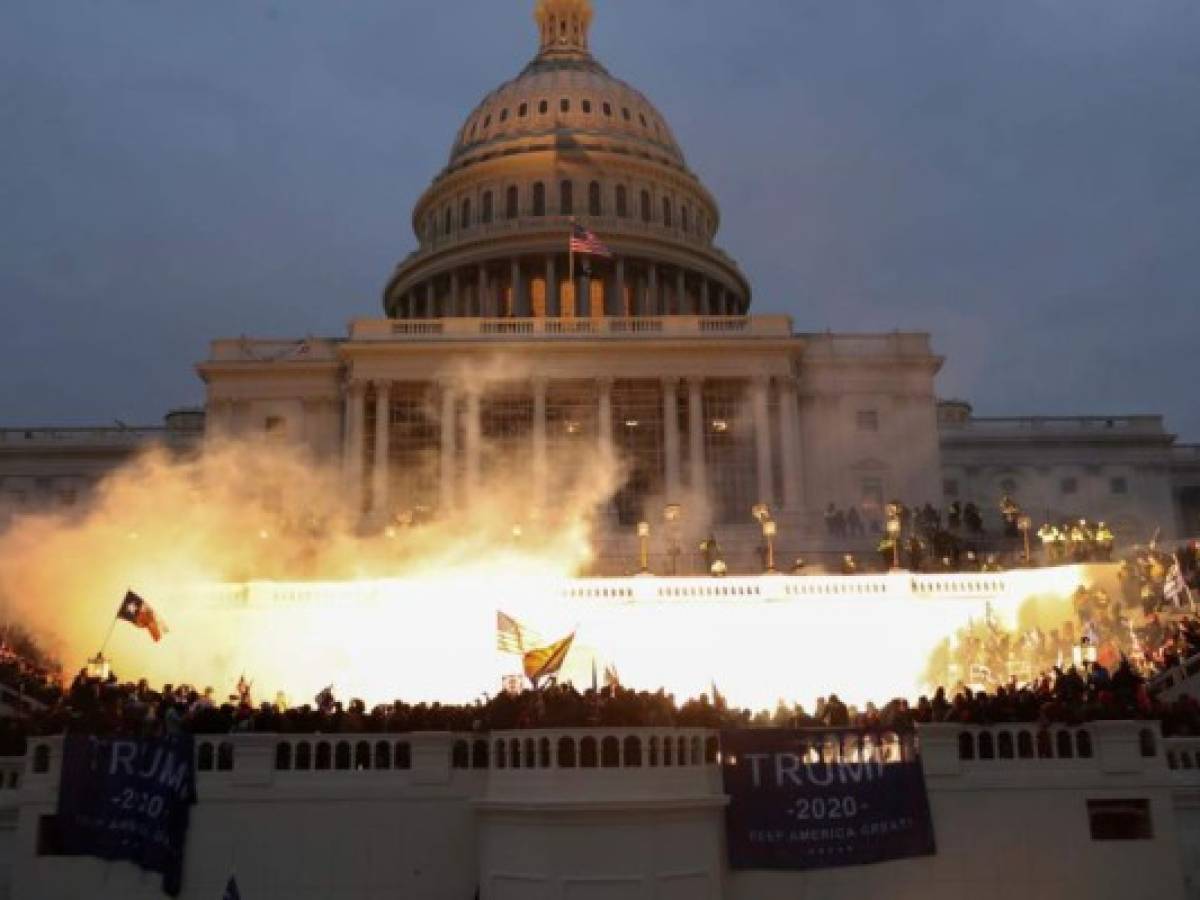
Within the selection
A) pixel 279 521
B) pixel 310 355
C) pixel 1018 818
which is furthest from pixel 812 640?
pixel 310 355

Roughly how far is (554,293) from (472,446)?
22.8 metres

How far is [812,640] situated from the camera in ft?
117

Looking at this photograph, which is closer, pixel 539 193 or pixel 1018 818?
pixel 1018 818

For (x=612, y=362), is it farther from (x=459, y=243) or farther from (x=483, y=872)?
(x=483, y=872)

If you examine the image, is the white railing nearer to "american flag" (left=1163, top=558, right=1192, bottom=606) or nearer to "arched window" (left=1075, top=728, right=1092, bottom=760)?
"american flag" (left=1163, top=558, right=1192, bottom=606)

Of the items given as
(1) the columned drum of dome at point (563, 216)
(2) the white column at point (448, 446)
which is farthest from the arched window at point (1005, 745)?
(1) the columned drum of dome at point (563, 216)

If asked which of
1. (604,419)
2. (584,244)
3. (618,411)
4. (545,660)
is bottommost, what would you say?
→ (545,660)

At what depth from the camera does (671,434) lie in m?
59.0

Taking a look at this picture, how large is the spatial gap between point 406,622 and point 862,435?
31.2m

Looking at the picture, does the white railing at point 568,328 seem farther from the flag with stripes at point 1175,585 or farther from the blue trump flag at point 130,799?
the blue trump flag at point 130,799

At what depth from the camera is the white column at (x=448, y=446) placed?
5738 centimetres

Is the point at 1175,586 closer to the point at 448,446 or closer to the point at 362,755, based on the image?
the point at 362,755

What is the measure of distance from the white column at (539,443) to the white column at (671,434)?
539 centimetres

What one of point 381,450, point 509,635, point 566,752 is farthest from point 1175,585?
point 381,450
